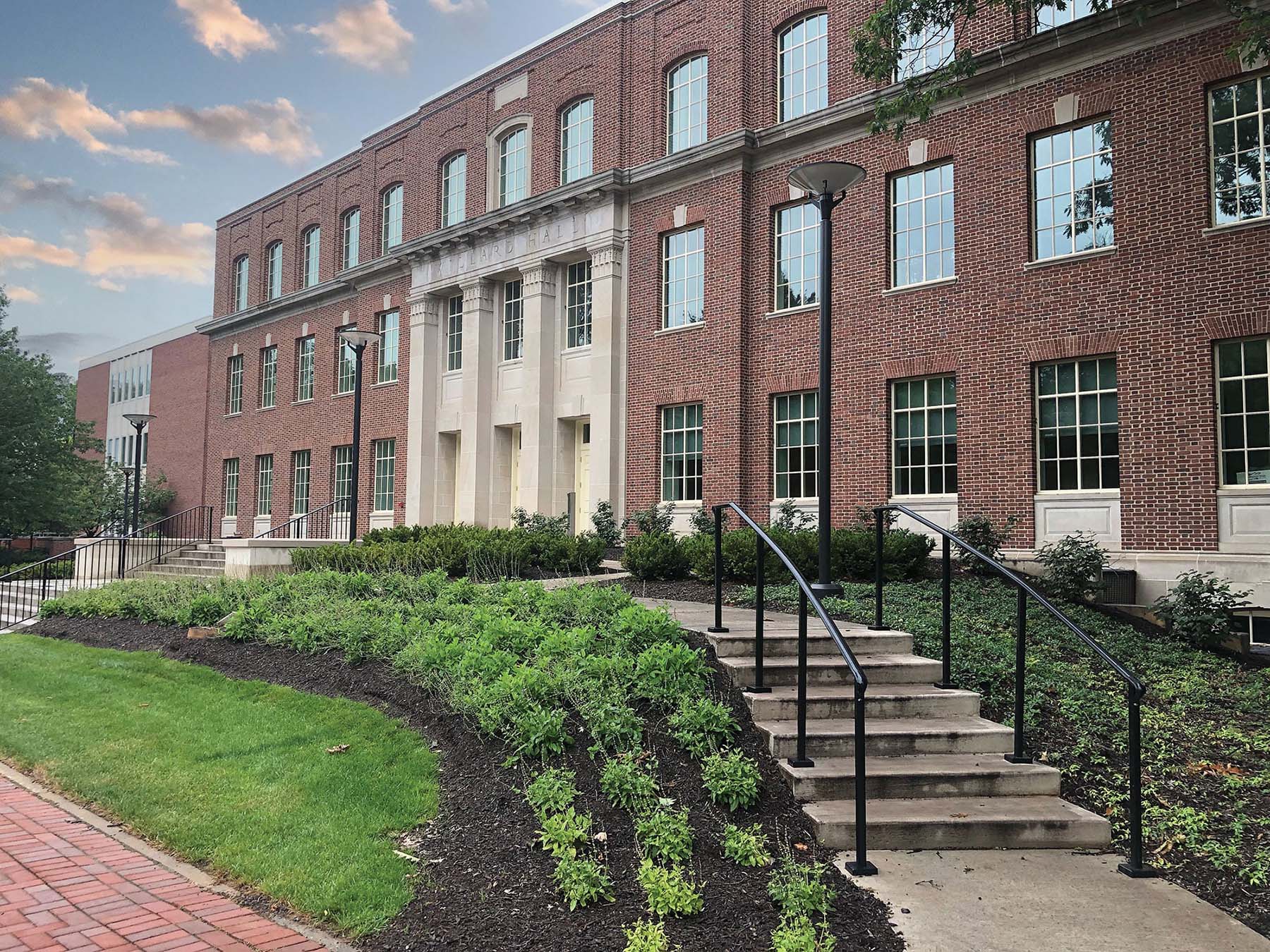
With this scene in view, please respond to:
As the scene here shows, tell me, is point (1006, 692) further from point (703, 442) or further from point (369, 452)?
point (369, 452)

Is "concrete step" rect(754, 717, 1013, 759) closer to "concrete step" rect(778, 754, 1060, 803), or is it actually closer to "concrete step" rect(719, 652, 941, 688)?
"concrete step" rect(778, 754, 1060, 803)

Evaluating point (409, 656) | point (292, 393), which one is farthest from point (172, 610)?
point (292, 393)

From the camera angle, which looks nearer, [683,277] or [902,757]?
[902,757]

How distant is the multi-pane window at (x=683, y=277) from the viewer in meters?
18.3

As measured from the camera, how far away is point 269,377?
101ft

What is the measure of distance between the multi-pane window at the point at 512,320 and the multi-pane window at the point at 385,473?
190 inches

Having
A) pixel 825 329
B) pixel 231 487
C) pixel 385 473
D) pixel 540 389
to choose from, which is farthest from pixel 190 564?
pixel 825 329

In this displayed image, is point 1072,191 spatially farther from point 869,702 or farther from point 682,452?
point 869,702

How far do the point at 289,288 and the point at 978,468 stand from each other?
23.7 meters

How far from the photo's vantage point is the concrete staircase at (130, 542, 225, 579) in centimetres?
1803

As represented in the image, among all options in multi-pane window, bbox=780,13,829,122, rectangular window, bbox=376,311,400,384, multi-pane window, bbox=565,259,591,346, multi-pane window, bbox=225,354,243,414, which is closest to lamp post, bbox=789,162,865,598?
multi-pane window, bbox=780,13,829,122

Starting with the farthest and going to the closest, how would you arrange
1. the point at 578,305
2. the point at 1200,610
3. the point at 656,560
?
the point at 578,305 → the point at 656,560 → the point at 1200,610

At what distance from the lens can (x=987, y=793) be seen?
18.1 ft

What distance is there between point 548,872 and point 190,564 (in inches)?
681
